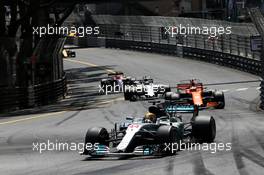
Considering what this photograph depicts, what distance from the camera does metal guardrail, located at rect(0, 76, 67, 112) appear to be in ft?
90.7

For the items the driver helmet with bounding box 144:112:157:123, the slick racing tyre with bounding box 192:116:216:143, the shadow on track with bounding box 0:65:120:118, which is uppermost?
the driver helmet with bounding box 144:112:157:123

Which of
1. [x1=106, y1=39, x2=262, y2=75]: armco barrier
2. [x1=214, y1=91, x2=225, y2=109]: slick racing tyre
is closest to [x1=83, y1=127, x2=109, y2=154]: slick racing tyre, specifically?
[x1=214, y1=91, x2=225, y2=109]: slick racing tyre

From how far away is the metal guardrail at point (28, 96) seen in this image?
90.7 ft

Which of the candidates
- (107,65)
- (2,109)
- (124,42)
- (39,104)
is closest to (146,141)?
(2,109)

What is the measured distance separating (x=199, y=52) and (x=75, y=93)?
51.5 ft

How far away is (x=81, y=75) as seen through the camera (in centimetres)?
4988

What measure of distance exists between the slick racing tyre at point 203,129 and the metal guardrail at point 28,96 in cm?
1396

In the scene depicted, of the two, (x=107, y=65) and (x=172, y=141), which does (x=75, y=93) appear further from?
(x=172, y=141)

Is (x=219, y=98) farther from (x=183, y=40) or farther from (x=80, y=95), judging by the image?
(x=183, y=40)

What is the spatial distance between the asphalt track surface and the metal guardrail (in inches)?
37.7

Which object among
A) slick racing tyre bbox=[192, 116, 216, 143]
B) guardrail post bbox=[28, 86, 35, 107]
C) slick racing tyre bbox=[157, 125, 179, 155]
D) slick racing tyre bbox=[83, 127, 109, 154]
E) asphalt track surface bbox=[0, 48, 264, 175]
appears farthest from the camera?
guardrail post bbox=[28, 86, 35, 107]

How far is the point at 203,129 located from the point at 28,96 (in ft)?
52.3

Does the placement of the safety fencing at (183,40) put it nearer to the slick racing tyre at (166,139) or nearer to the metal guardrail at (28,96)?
the metal guardrail at (28,96)

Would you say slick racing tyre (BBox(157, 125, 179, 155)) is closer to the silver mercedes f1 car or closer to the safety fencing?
the silver mercedes f1 car
